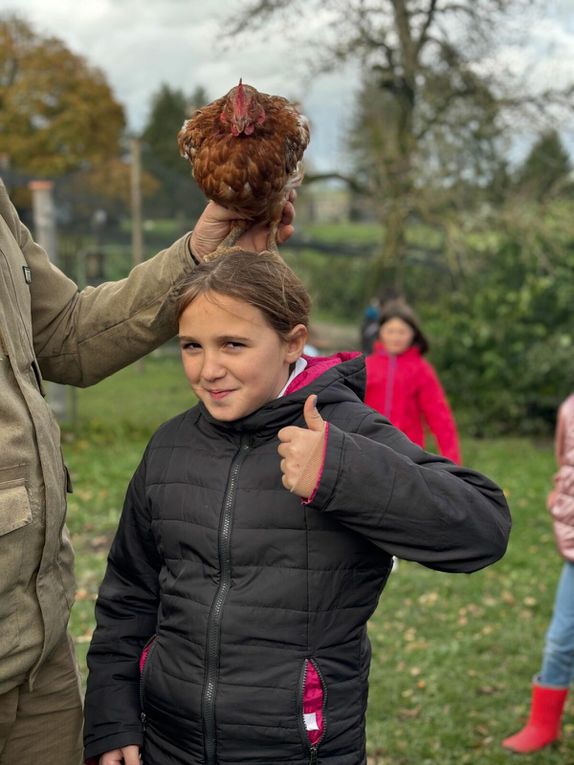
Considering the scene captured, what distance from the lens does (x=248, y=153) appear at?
7.20ft

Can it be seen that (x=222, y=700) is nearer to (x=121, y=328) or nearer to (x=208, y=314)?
(x=208, y=314)

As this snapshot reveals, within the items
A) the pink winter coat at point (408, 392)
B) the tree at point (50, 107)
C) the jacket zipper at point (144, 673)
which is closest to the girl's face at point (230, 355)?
the jacket zipper at point (144, 673)

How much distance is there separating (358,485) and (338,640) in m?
0.39

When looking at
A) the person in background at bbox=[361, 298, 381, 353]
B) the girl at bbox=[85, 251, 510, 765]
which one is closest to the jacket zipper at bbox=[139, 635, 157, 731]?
the girl at bbox=[85, 251, 510, 765]

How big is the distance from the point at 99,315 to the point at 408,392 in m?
3.75

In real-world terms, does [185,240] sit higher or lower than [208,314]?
higher

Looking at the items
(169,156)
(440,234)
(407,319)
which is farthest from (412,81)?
(169,156)

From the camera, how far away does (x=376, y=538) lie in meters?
1.83

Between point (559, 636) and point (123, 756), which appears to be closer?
point (123, 756)

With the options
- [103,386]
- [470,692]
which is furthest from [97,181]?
[470,692]

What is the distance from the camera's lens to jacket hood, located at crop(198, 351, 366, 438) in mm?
2000

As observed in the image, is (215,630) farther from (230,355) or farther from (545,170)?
(545,170)

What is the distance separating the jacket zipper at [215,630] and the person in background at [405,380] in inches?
155

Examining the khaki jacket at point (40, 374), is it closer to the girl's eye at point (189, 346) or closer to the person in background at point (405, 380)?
the girl's eye at point (189, 346)
